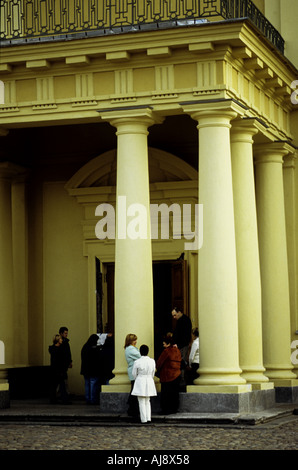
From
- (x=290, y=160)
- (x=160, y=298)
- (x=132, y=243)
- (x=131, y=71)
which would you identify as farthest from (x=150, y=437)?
(x=290, y=160)

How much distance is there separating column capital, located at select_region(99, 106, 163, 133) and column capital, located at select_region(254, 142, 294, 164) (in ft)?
12.1

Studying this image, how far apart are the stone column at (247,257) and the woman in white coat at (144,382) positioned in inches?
109

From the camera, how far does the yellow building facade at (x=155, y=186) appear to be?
70.6 ft

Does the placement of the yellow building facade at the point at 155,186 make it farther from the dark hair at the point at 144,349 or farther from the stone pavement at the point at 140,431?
the dark hair at the point at 144,349

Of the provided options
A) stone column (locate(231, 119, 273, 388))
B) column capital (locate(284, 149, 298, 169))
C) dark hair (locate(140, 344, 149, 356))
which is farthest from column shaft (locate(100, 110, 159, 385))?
column capital (locate(284, 149, 298, 169))

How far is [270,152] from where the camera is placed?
25.2m

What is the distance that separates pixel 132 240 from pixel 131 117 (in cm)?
236

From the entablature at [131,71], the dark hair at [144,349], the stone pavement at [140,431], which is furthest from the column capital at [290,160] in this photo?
the dark hair at [144,349]

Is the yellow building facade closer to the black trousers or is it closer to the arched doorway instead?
the arched doorway

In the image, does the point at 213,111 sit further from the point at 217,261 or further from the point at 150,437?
the point at 150,437

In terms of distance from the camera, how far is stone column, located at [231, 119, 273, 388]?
2270 cm

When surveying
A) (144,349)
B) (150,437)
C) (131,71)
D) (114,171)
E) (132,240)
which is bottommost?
(150,437)

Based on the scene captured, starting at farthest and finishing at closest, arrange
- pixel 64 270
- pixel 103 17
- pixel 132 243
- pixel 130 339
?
pixel 64 270
pixel 103 17
pixel 132 243
pixel 130 339

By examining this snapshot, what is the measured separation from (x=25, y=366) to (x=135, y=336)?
6240mm
